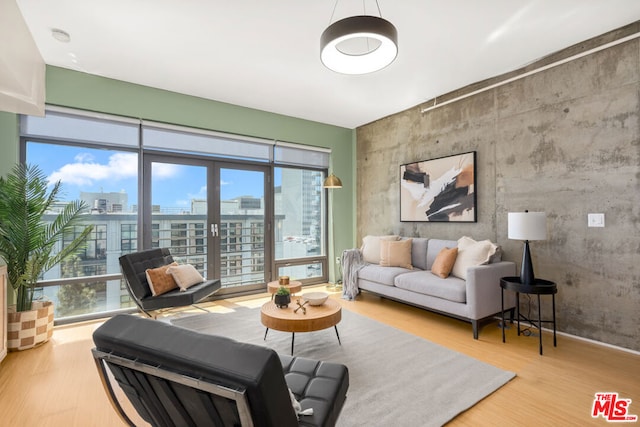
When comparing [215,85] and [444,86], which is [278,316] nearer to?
[215,85]

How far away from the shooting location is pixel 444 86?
4.04 meters

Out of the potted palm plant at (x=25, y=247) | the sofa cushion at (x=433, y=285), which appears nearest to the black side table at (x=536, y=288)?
the sofa cushion at (x=433, y=285)

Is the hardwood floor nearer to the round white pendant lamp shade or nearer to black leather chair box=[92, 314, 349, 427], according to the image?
black leather chair box=[92, 314, 349, 427]

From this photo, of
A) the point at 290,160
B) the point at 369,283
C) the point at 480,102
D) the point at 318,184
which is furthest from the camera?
the point at 318,184

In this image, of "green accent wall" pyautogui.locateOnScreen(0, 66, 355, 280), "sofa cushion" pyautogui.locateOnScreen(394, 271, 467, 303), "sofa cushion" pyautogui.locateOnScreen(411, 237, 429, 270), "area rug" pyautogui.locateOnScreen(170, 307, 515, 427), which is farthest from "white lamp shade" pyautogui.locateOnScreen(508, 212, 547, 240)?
"green accent wall" pyautogui.locateOnScreen(0, 66, 355, 280)

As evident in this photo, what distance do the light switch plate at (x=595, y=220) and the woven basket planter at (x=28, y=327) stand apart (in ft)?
17.6

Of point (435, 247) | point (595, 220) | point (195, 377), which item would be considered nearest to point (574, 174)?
point (595, 220)

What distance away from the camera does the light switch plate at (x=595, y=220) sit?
2.91 m

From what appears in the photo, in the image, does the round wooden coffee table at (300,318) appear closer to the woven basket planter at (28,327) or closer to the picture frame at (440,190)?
the woven basket planter at (28,327)

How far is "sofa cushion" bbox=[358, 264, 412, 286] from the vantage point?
4.00 m

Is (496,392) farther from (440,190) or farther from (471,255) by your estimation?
(440,190)

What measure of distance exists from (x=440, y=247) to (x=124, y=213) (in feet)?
13.6

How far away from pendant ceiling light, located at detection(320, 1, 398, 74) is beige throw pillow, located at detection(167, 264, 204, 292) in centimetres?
276

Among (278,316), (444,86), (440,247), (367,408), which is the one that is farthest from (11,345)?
(444,86)
